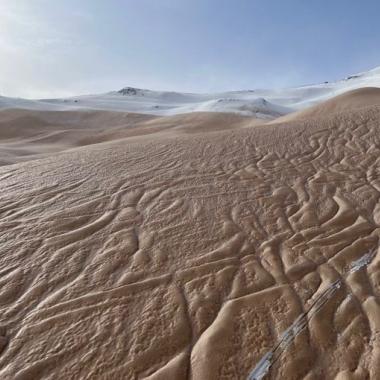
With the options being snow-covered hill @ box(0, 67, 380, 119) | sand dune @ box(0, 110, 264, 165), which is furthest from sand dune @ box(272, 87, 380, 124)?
snow-covered hill @ box(0, 67, 380, 119)

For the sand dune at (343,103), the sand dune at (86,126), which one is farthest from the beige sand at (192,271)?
the sand dune at (86,126)

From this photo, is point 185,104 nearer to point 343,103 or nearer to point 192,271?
point 343,103

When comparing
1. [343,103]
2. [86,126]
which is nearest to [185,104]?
[86,126]

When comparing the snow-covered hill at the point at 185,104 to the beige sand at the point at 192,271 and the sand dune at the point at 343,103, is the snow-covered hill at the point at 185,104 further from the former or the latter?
the beige sand at the point at 192,271

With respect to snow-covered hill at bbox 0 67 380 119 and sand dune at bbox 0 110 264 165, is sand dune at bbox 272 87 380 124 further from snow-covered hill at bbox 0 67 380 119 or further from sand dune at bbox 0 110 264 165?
snow-covered hill at bbox 0 67 380 119

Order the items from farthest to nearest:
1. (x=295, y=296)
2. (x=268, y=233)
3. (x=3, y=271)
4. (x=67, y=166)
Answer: (x=67, y=166), (x=268, y=233), (x=3, y=271), (x=295, y=296)

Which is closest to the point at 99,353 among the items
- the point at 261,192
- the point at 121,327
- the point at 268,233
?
the point at 121,327

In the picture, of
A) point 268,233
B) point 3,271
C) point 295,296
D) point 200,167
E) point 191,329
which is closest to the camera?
point 191,329

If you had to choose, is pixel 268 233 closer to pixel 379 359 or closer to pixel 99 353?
pixel 379 359
